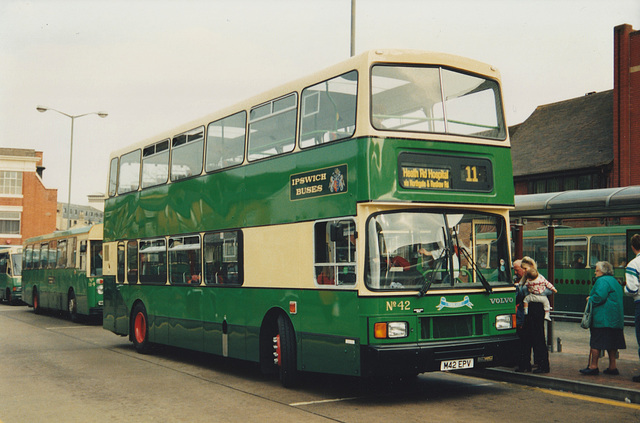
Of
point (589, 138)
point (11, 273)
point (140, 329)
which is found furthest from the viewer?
point (589, 138)

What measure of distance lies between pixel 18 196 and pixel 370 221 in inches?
2698

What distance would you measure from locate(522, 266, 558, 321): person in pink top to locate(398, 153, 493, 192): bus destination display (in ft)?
6.65

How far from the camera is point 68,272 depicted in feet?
80.3

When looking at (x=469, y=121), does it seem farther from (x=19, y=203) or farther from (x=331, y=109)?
(x=19, y=203)

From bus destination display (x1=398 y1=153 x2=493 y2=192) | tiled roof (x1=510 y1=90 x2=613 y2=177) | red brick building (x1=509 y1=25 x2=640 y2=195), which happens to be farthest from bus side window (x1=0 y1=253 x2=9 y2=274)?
bus destination display (x1=398 y1=153 x2=493 y2=192)

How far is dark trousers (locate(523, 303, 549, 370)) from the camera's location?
34.3 ft

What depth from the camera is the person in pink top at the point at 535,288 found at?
1069cm

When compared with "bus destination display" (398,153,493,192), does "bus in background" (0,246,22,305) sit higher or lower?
lower

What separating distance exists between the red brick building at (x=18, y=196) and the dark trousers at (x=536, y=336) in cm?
6735

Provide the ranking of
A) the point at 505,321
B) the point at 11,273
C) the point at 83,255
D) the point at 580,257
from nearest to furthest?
the point at 505,321
the point at 580,257
the point at 83,255
the point at 11,273

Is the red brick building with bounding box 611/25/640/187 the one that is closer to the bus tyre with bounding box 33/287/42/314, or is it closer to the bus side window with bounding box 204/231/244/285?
the bus tyre with bounding box 33/287/42/314

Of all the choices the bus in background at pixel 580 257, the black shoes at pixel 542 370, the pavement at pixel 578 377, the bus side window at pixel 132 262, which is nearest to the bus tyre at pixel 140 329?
the bus side window at pixel 132 262

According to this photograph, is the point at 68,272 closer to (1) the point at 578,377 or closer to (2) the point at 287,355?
(2) the point at 287,355

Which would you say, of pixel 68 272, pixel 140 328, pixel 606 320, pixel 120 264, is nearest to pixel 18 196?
pixel 68 272
